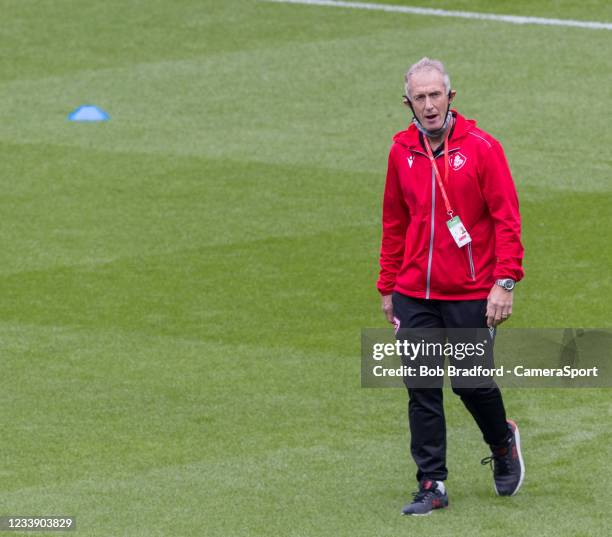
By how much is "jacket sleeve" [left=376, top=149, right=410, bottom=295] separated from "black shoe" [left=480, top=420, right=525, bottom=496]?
1.01m

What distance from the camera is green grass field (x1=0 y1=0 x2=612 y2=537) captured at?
8.28m

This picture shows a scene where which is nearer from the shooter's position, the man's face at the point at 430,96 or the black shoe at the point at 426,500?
the man's face at the point at 430,96

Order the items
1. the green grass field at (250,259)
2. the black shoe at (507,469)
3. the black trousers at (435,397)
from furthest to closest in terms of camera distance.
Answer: the green grass field at (250,259)
the black shoe at (507,469)
the black trousers at (435,397)

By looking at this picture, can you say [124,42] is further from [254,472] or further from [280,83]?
[254,472]

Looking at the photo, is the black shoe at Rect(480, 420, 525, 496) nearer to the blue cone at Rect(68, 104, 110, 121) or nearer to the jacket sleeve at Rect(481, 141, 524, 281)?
the jacket sleeve at Rect(481, 141, 524, 281)

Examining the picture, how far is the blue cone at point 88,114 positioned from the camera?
18375 mm

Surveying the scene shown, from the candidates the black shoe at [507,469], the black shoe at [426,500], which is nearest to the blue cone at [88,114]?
the black shoe at [507,469]

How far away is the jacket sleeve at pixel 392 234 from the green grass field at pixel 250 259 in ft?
3.72

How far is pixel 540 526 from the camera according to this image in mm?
7652

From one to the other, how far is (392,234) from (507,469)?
136 centimetres

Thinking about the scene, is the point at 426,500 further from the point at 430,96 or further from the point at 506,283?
the point at 430,96

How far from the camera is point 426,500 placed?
310 inches

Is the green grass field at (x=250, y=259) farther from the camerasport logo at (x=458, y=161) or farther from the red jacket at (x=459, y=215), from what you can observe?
the camerasport logo at (x=458, y=161)

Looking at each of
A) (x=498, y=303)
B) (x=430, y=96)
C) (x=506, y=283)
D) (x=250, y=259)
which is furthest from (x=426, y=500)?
(x=250, y=259)
